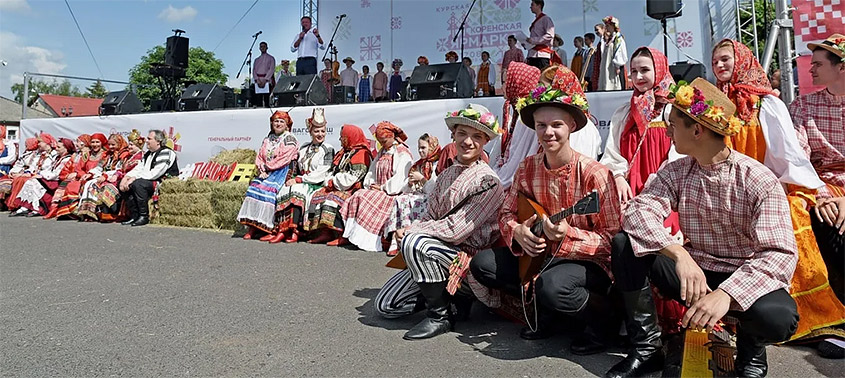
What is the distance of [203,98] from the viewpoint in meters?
11.3

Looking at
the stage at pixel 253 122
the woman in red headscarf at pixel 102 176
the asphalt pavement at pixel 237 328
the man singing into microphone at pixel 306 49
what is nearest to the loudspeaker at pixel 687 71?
the stage at pixel 253 122

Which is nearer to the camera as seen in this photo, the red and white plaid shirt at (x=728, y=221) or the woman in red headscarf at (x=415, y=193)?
the red and white plaid shirt at (x=728, y=221)

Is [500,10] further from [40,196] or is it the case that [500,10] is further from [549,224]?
[549,224]

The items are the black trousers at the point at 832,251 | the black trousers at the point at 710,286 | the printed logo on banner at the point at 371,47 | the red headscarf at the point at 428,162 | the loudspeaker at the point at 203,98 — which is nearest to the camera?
the black trousers at the point at 710,286

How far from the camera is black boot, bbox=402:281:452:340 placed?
10.7ft

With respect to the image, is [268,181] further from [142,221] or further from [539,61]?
[539,61]

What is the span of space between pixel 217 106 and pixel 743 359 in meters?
10.9

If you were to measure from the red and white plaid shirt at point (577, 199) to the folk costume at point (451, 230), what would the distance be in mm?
296

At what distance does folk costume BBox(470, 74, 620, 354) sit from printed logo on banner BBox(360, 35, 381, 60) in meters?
11.9

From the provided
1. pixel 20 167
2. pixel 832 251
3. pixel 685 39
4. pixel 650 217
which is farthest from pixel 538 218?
pixel 20 167

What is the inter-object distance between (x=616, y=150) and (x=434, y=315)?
163cm

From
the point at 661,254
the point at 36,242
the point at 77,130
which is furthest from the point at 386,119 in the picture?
the point at 77,130

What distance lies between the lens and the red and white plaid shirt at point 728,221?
2.25 metres

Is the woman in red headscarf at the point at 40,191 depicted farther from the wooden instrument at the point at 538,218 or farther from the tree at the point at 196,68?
the tree at the point at 196,68
